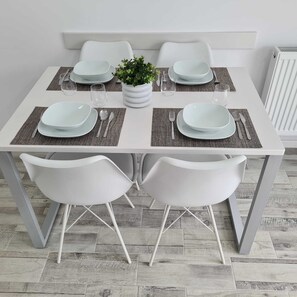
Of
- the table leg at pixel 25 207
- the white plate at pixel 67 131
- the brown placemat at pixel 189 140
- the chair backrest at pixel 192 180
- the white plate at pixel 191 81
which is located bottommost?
the table leg at pixel 25 207

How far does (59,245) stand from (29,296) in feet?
0.92

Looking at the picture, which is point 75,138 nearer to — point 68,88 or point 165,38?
point 68,88

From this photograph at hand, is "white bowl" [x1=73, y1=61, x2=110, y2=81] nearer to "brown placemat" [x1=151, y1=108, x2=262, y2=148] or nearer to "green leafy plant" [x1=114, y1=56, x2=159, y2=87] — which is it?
"green leafy plant" [x1=114, y1=56, x2=159, y2=87]

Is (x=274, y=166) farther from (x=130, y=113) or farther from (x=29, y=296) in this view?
(x=29, y=296)

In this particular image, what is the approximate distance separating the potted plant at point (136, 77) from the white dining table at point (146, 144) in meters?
0.07

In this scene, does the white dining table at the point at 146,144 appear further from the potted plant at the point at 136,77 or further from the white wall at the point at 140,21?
the white wall at the point at 140,21

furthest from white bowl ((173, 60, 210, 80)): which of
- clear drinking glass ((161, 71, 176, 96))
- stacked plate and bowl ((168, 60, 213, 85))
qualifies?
clear drinking glass ((161, 71, 176, 96))

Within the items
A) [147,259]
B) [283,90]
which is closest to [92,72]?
[147,259]

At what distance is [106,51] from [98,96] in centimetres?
61

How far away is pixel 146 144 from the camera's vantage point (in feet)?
3.93

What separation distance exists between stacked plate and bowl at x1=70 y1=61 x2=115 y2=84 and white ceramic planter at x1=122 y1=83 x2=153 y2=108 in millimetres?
278

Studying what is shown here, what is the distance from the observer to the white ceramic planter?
4.51 ft

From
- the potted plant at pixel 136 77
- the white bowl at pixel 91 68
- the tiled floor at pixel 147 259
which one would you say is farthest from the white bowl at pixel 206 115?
the tiled floor at pixel 147 259

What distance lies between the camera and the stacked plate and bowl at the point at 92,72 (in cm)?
162
